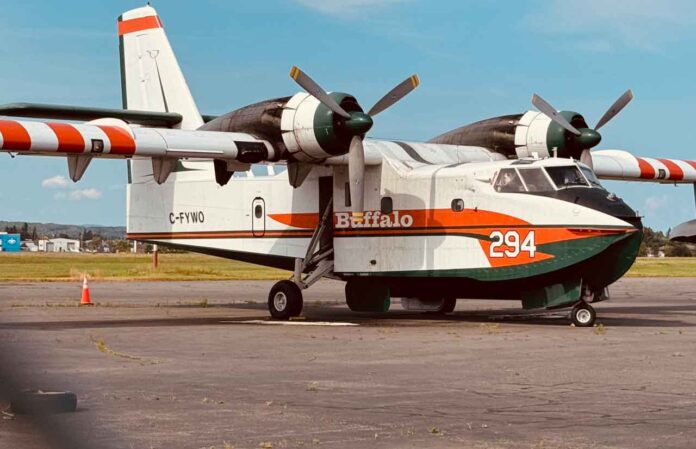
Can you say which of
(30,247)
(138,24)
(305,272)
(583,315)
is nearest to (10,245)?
(30,247)

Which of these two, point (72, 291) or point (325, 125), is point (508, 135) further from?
point (72, 291)

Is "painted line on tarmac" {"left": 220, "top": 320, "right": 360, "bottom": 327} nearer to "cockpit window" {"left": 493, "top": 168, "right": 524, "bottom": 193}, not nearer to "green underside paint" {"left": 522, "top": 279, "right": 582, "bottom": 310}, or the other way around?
"green underside paint" {"left": 522, "top": 279, "right": 582, "bottom": 310}

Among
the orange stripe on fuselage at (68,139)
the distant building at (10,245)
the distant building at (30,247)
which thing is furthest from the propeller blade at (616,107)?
the distant building at (30,247)

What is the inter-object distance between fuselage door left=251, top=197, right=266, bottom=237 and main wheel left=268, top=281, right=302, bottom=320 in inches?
75.1

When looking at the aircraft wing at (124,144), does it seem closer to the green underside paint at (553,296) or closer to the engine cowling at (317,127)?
the engine cowling at (317,127)

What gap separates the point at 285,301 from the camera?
21.4m

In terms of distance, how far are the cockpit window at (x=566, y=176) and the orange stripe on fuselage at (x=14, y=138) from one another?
9.47 meters

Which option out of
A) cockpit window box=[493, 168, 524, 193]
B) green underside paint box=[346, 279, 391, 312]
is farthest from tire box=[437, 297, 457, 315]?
cockpit window box=[493, 168, 524, 193]

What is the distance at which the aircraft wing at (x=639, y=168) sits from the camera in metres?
26.8

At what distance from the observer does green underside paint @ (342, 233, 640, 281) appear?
1830 centimetres

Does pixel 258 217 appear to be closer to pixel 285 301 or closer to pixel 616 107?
pixel 285 301

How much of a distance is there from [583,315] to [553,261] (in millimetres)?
1208

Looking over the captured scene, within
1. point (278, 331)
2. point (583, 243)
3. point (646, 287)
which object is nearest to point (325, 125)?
point (278, 331)

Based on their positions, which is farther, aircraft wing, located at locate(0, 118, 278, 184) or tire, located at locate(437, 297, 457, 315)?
tire, located at locate(437, 297, 457, 315)
